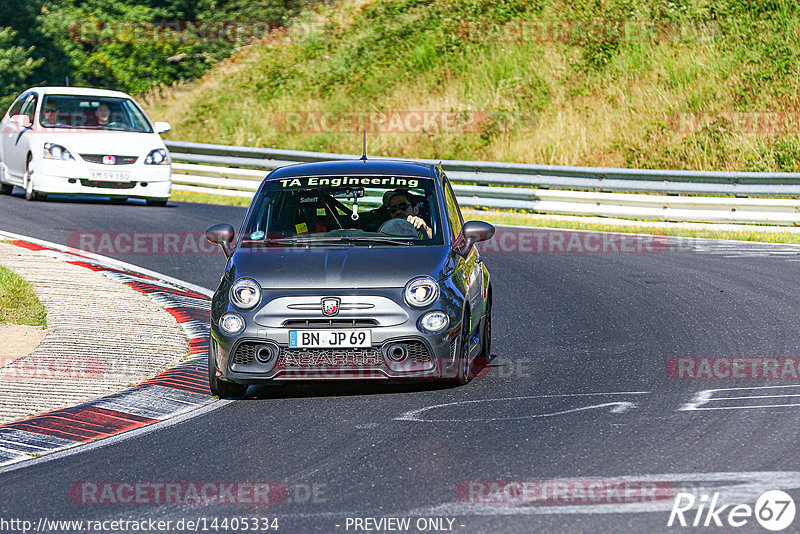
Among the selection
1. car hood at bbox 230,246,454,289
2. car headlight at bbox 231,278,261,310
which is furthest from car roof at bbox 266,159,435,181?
car headlight at bbox 231,278,261,310

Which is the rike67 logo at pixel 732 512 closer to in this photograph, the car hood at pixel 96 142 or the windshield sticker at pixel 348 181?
the windshield sticker at pixel 348 181

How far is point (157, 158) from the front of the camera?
64.3ft

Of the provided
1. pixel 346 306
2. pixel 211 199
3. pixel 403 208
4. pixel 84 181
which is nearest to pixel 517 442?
pixel 346 306

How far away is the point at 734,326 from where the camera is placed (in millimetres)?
10320

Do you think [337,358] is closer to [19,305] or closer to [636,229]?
[19,305]

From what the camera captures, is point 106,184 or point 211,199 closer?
point 106,184

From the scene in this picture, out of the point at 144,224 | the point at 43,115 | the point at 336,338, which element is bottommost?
the point at 336,338

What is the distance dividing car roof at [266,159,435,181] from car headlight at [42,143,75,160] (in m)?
10.6

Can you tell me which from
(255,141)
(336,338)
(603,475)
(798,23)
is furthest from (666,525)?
(255,141)

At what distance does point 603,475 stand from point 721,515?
796mm

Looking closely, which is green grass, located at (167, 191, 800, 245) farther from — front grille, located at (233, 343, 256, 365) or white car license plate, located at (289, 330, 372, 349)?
front grille, located at (233, 343, 256, 365)

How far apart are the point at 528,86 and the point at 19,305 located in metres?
21.6

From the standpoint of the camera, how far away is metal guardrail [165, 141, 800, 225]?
18.8 meters

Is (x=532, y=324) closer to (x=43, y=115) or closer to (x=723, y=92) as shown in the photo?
(x=43, y=115)
